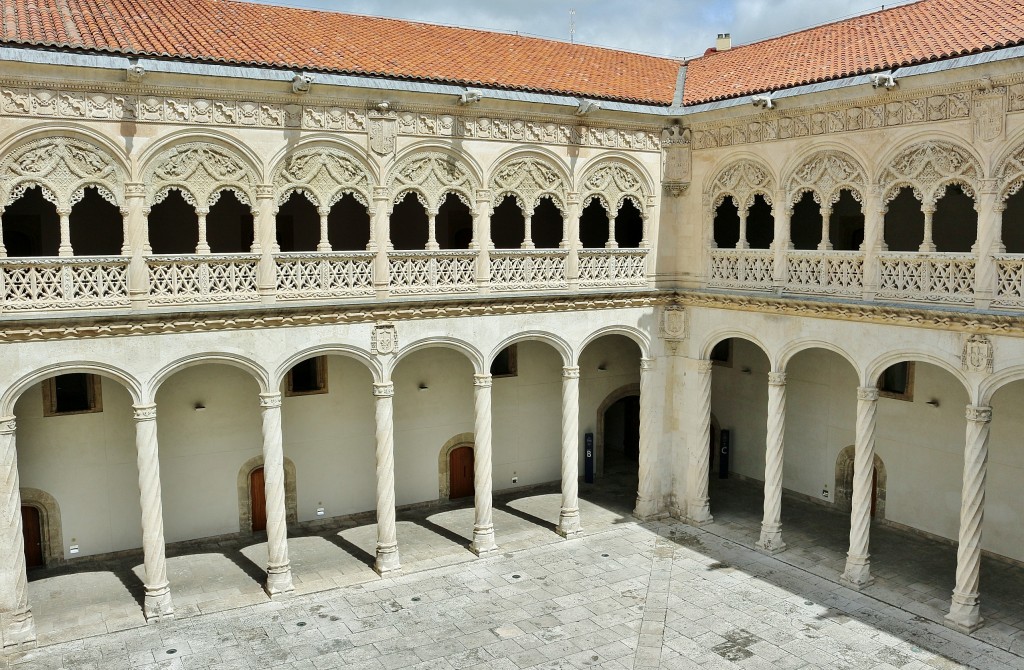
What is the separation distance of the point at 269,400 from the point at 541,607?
5.93 metres

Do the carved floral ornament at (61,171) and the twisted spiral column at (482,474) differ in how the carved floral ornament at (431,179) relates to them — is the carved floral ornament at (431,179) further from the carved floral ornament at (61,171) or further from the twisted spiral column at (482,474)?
the carved floral ornament at (61,171)

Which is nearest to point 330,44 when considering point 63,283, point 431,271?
point 431,271

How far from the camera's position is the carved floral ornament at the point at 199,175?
44.0ft

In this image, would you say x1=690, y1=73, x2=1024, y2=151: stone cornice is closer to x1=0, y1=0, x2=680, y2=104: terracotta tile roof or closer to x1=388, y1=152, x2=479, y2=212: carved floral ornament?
x1=0, y1=0, x2=680, y2=104: terracotta tile roof

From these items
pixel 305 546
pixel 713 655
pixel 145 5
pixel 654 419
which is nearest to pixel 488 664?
pixel 713 655

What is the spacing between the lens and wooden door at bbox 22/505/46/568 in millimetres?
15531

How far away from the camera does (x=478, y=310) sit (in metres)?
16.2

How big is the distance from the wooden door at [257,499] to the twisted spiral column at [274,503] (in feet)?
8.97

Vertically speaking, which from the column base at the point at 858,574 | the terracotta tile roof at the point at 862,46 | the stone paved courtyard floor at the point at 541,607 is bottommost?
the stone paved courtyard floor at the point at 541,607

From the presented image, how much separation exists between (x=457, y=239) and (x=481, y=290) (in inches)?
149

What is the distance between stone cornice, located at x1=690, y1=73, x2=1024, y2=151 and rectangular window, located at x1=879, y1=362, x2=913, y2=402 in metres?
5.48

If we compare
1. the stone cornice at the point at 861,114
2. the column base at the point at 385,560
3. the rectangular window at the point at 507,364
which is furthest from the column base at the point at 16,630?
the stone cornice at the point at 861,114

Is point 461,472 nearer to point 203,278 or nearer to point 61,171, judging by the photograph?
point 203,278

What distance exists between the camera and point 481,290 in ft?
53.2
